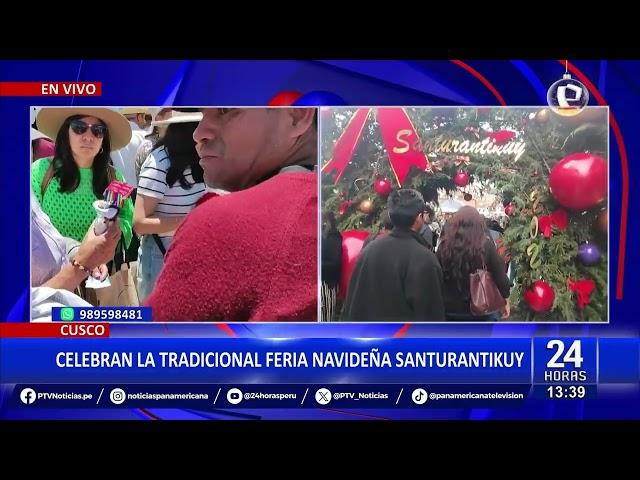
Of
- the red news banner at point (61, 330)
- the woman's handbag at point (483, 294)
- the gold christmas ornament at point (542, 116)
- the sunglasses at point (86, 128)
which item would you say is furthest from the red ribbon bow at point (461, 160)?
the red news banner at point (61, 330)

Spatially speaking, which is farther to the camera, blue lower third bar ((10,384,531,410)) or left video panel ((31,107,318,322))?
blue lower third bar ((10,384,531,410))

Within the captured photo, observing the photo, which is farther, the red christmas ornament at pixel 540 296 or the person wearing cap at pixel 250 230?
the red christmas ornament at pixel 540 296

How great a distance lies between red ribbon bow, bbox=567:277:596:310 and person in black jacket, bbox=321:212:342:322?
51.9 inches

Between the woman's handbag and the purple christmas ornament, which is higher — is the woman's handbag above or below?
below

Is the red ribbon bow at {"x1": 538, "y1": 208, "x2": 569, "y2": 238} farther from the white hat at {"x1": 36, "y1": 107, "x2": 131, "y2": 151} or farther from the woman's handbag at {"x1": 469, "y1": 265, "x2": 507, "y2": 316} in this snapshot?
the white hat at {"x1": 36, "y1": 107, "x2": 131, "y2": 151}

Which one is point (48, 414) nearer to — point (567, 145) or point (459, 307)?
point (459, 307)

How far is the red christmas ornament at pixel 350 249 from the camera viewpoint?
5.39m

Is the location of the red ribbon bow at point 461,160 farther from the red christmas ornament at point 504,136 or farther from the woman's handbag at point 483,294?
the woman's handbag at point 483,294

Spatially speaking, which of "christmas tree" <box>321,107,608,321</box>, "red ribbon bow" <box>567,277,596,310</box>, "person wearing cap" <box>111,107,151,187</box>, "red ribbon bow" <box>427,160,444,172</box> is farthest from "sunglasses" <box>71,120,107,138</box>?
"red ribbon bow" <box>567,277,596,310</box>

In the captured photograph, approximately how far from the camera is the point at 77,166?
5.46 metres

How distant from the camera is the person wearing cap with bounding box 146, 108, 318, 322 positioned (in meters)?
5.32

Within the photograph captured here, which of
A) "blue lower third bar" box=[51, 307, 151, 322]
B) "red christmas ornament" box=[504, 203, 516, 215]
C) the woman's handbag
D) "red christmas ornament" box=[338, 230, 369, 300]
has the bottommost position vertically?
"blue lower third bar" box=[51, 307, 151, 322]

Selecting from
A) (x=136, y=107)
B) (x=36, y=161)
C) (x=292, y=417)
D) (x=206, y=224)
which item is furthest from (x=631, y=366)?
(x=36, y=161)

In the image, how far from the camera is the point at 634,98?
5.48 m
